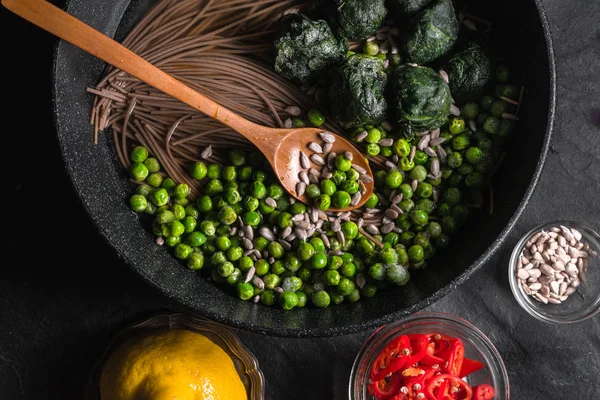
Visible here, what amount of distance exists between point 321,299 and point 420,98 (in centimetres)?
133

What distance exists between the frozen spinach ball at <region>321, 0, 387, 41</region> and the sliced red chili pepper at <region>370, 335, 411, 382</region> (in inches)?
74.5

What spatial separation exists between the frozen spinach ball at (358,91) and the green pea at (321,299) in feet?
3.37

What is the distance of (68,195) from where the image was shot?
164 inches

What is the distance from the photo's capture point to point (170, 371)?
11.6 feet

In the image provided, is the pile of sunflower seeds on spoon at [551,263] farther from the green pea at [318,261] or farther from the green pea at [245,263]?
the green pea at [245,263]

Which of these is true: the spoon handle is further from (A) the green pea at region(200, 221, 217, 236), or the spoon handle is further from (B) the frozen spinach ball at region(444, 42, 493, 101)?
(B) the frozen spinach ball at region(444, 42, 493, 101)

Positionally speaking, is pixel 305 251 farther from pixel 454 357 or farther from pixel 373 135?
pixel 454 357

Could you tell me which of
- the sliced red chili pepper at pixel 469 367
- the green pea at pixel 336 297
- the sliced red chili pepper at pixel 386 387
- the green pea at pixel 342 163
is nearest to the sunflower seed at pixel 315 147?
the green pea at pixel 342 163

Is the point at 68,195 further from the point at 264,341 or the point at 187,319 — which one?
the point at 264,341

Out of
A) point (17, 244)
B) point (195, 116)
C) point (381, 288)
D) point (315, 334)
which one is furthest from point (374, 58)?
point (17, 244)

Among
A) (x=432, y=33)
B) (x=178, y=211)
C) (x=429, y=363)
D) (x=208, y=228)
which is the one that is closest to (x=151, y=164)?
(x=178, y=211)

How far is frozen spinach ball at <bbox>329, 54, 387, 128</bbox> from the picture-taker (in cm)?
363

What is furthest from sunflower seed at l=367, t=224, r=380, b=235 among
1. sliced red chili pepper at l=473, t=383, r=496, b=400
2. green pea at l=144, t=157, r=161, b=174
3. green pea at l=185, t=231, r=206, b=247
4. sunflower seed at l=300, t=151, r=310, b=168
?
green pea at l=144, t=157, r=161, b=174

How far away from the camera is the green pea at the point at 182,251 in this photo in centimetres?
386
